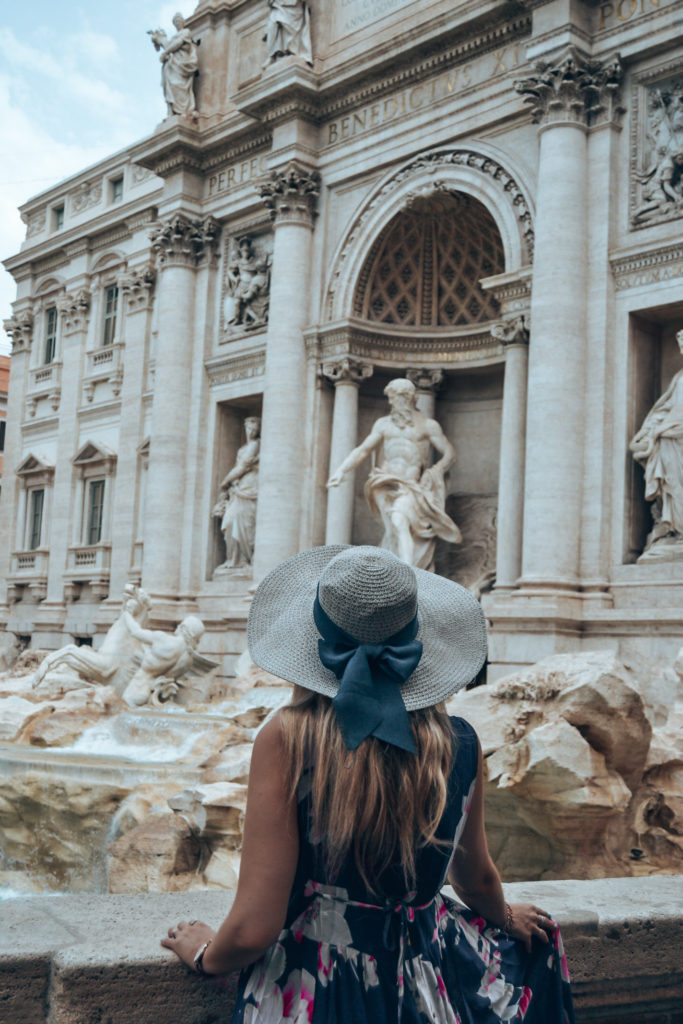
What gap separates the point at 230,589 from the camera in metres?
19.8

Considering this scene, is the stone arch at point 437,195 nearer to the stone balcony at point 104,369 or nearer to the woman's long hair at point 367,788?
the stone balcony at point 104,369

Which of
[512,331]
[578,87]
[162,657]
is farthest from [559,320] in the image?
[162,657]

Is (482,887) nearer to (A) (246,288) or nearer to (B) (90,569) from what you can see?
(A) (246,288)

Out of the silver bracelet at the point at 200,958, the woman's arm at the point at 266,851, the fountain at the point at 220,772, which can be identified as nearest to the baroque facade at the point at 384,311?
the fountain at the point at 220,772

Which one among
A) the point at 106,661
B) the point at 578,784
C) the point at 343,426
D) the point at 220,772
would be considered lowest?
the point at 220,772

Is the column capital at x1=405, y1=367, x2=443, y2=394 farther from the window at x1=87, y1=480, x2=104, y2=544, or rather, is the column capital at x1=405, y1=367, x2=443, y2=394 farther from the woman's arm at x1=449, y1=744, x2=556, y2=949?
the woman's arm at x1=449, y1=744, x2=556, y2=949

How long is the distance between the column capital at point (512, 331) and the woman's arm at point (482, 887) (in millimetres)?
13347

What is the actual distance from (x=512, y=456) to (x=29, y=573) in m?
14.9

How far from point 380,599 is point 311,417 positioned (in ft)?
53.1

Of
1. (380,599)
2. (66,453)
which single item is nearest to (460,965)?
(380,599)

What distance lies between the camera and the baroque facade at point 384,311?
1412 cm

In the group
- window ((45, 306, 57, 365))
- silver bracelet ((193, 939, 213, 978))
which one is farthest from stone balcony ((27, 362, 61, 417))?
silver bracelet ((193, 939, 213, 978))

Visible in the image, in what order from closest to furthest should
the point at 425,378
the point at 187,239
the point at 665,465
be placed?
the point at 665,465, the point at 425,378, the point at 187,239

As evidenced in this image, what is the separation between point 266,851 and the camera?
2275 millimetres
